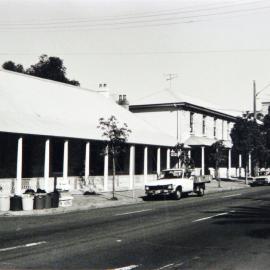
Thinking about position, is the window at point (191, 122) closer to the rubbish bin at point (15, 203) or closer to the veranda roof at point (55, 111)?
the veranda roof at point (55, 111)

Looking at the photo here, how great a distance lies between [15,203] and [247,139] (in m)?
30.2

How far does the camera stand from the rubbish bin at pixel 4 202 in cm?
2016

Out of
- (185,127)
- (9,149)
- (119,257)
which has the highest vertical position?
(185,127)

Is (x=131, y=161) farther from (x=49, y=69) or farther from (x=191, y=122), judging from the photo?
(x=49, y=69)

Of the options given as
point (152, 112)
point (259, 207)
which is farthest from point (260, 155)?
point (259, 207)

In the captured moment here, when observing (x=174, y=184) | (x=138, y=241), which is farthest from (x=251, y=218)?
(x=174, y=184)

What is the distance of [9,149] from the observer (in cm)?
2608

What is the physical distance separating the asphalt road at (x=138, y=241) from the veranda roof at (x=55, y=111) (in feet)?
28.3

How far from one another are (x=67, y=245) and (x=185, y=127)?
35857mm

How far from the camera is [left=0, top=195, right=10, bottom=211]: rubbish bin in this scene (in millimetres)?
20156

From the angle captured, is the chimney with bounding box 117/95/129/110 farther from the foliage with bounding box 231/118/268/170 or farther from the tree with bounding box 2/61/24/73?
the tree with bounding box 2/61/24/73

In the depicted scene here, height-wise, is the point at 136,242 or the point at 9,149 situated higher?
the point at 9,149

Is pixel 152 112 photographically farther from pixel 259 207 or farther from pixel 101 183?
pixel 259 207

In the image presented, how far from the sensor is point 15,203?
20297 mm
